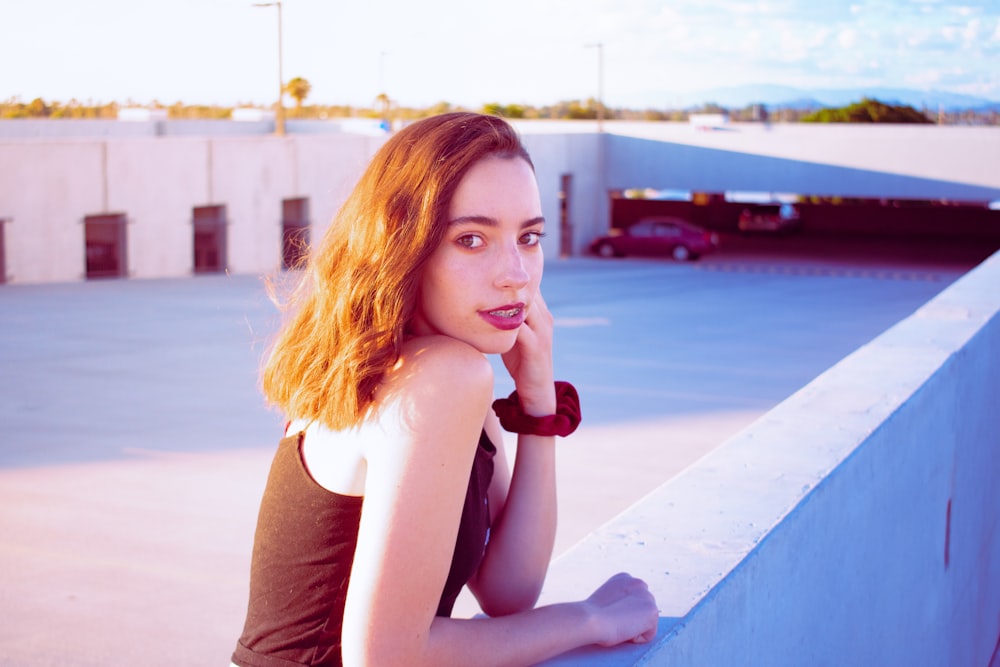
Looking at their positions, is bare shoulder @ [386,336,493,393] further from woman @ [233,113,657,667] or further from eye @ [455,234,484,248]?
eye @ [455,234,484,248]

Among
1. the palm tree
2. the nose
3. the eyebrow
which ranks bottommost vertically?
the nose

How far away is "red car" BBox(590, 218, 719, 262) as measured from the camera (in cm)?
3584

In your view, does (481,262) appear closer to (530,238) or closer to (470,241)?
(470,241)

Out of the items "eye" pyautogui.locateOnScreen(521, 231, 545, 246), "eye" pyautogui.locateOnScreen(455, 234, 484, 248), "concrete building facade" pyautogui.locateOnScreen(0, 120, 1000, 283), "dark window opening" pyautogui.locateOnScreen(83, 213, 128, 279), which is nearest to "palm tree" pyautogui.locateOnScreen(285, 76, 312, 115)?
"concrete building facade" pyautogui.locateOnScreen(0, 120, 1000, 283)

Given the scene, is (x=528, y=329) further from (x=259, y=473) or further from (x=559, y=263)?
(x=559, y=263)

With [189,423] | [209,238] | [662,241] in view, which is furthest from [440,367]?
[662,241]

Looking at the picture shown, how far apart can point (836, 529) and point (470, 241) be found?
158 centimetres

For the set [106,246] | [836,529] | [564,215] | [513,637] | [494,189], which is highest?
[494,189]

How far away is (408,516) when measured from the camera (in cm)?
171

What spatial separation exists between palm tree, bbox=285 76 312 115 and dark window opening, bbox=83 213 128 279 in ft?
177

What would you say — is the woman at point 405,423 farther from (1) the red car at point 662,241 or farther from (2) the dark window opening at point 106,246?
(1) the red car at point 662,241

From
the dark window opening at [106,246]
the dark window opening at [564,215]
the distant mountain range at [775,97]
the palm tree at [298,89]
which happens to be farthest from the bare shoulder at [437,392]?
the palm tree at [298,89]

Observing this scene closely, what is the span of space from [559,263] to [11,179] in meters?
16.5

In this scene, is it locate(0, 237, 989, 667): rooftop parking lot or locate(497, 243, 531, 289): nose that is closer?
locate(497, 243, 531, 289): nose
